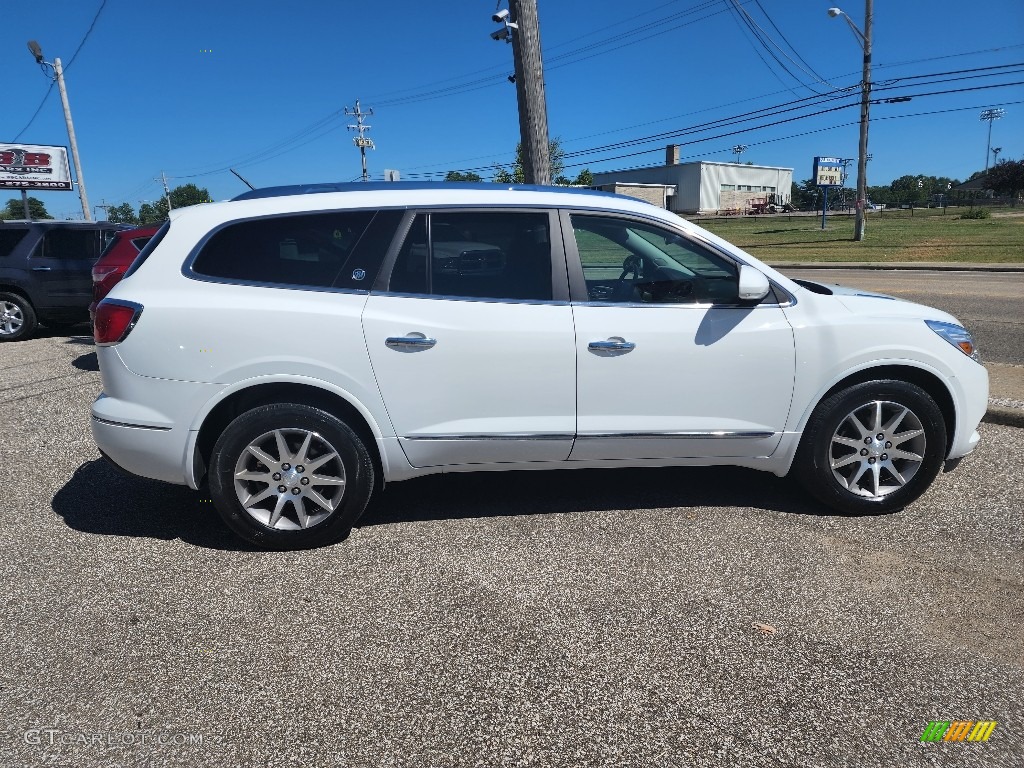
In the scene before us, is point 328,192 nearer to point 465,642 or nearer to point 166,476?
point 166,476

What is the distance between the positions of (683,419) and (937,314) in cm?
161

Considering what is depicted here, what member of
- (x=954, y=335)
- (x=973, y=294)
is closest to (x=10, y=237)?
(x=954, y=335)

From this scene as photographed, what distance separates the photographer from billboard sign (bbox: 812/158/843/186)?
73.5 m

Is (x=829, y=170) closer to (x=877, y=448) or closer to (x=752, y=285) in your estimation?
(x=877, y=448)

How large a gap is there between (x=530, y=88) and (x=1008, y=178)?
85417 millimetres

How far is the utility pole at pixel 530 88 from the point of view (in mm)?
9531

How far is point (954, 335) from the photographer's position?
3.82 metres

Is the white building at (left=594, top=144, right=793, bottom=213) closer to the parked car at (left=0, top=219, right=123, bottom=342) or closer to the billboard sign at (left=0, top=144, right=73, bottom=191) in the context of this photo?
the billboard sign at (left=0, top=144, right=73, bottom=191)

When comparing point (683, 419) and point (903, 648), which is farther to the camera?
point (683, 419)

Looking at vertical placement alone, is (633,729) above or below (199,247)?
below

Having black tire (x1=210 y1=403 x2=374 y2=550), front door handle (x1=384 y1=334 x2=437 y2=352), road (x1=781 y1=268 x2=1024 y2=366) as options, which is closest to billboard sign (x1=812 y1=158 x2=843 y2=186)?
road (x1=781 y1=268 x2=1024 y2=366)

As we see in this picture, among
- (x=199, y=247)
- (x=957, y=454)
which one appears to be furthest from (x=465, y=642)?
(x=957, y=454)

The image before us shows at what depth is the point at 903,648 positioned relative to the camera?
273cm

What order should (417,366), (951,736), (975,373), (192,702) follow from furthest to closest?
(975,373)
(417,366)
(192,702)
(951,736)
